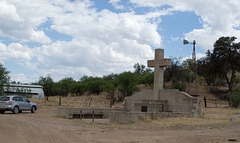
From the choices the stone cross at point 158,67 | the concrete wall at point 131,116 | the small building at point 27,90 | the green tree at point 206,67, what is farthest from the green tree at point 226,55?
the concrete wall at point 131,116

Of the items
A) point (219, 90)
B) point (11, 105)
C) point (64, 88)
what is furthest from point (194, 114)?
point (64, 88)

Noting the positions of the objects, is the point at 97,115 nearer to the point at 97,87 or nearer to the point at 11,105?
the point at 11,105

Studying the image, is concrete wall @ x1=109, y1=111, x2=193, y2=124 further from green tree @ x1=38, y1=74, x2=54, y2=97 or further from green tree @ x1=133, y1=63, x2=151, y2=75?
green tree @ x1=133, y1=63, x2=151, y2=75

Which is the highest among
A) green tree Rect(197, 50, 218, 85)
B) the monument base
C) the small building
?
green tree Rect(197, 50, 218, 85)

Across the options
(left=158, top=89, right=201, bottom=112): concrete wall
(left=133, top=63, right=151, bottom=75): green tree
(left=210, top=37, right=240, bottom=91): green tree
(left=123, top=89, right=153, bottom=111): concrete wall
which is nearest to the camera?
(left=158, top=89, right=201, bottom=112): concrete wall

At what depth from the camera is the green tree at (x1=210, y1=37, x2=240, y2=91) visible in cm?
5050

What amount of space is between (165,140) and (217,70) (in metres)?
45.6

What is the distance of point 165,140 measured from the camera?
10055mm

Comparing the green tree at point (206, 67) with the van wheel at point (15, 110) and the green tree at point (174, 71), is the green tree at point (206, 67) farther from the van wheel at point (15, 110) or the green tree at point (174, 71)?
the van wheel at point (15, 110)

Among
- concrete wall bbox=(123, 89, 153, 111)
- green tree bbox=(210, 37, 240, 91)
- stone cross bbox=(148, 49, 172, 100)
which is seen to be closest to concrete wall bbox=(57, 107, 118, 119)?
concrete wall bbox=(123, 89, 153, 111)

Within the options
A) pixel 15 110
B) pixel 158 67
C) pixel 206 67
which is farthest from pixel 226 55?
pixel 15 110

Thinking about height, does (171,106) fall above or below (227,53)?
below

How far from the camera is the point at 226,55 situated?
2018 inches

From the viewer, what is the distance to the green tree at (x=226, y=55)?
50.5 meters
